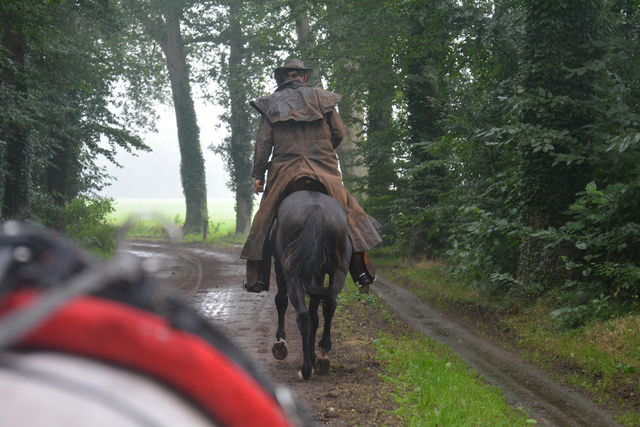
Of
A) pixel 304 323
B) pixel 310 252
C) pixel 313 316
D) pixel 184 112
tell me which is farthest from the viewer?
pixel 184 112

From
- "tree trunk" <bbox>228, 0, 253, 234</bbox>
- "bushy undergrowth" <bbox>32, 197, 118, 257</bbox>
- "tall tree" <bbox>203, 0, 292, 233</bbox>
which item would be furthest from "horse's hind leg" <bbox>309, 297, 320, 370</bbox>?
"tree trunk" <bbox>228, 0, 253, 234</bbox>

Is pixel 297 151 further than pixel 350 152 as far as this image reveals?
No

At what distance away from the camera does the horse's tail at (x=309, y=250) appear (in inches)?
194

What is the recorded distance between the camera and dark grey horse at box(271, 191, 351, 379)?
496 cm

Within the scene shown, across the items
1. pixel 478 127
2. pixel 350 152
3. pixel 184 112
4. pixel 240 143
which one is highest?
pixel 184 112

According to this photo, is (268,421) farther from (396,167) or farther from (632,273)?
(396,167)

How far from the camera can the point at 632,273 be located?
6.48 meters

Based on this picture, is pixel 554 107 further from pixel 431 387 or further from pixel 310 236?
pixel 431 387

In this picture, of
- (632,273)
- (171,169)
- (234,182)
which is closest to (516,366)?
(632,273)

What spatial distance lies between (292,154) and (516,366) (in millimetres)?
3620

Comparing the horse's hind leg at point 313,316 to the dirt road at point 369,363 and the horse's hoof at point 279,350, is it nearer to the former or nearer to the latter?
the dirt road at point 369,363

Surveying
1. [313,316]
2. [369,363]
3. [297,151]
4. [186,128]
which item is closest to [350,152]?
[297,151]

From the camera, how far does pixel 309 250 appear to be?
491 centimetres

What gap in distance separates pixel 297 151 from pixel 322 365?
2.23m
